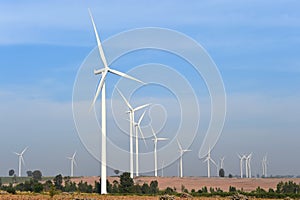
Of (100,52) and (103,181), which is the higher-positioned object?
(100,52)

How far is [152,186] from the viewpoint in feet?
462

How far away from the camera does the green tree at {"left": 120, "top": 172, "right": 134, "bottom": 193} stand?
126m

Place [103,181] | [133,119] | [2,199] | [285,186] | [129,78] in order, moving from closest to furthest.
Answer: [2,199] → [129,78] → [103,181] → [133,119] → [285,186]

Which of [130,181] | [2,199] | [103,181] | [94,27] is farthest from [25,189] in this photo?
[2,199]

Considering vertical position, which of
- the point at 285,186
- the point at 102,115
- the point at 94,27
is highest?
the point at 94,27

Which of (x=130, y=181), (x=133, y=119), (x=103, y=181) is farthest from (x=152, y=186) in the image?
(x=103, y=181)

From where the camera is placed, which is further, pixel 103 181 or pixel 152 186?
pixel 152 186

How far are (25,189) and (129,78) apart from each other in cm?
5237

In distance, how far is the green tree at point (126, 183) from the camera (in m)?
126

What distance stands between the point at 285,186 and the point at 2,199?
82.8 m

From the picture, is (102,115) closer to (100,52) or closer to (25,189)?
(100,52)

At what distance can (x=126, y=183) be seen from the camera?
127 metres

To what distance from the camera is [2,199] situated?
2933 inches

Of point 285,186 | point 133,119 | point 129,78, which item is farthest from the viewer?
point 285,186
